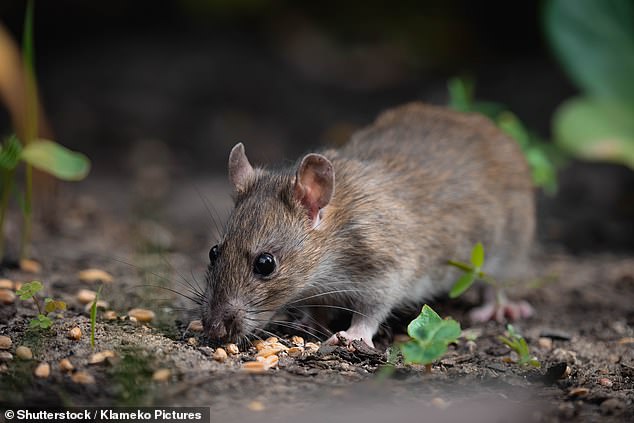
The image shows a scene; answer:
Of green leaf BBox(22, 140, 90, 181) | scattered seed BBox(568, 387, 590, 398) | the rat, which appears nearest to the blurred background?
the rat

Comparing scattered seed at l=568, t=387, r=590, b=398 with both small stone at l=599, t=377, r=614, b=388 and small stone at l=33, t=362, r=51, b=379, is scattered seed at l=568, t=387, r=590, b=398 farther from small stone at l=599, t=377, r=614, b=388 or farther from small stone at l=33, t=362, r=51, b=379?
small stone at l=33, t=362, r=51, b=379

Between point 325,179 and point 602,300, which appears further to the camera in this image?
point 602,300

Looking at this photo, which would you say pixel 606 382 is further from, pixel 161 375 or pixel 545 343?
pixel 161 375

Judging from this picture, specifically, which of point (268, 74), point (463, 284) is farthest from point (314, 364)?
point (268, 74)

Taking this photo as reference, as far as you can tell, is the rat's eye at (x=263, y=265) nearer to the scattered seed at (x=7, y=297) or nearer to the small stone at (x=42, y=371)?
the small stone at (x=42, y=371)

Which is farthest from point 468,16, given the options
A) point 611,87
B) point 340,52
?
point 611,87

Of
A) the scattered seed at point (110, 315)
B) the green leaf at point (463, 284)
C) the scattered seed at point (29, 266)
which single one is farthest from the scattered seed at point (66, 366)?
the green leaf at point (463, 284)

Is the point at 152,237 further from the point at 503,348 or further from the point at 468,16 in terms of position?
the point at 468,16
